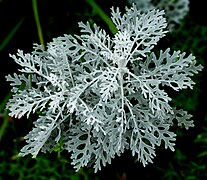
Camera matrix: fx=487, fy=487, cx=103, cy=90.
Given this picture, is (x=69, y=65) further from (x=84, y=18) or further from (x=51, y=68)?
(x=84, y=18)

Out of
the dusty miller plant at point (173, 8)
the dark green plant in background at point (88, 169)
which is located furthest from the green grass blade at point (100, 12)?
the dusty miller plant at point (173, 8)

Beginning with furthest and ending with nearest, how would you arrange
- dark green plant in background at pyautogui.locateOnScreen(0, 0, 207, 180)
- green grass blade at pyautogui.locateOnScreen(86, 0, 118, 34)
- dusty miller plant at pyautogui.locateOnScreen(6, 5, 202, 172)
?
dark green plant in background at pyautogui.locateOnScreen(0, 0, 207, 180) < green grass blade at pyautogui.locateOnScreen(86, 0, 118, 34) < dusty miller plant at pyautogui.locateOnScreen(6, 5, 202, 172)

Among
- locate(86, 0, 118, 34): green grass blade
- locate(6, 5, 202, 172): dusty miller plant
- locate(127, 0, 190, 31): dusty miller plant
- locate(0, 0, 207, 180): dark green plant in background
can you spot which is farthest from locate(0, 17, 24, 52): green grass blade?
locate(6, 5, 202, 172): dusty miller plant

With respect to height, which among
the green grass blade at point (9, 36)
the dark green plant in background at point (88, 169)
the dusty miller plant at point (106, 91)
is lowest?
the dusty miller plant at point (106, 91)

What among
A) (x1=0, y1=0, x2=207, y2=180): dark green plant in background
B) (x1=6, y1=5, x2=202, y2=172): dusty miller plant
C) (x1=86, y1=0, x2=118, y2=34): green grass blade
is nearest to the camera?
(x1=6, y1=5, x2=202, y2=172): dusty miller plant

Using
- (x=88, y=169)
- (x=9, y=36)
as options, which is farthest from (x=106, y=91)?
(x=9, y=36)

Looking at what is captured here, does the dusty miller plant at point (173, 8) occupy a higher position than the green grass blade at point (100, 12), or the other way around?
the dusty miller plant at point (173, 8)

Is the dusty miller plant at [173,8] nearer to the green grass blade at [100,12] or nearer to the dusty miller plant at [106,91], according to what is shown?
the green grass blade at [100,12]

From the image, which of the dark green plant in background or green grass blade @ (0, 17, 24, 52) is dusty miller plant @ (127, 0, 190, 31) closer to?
the dark green plant in background

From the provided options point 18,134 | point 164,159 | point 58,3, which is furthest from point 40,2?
point 164,159
